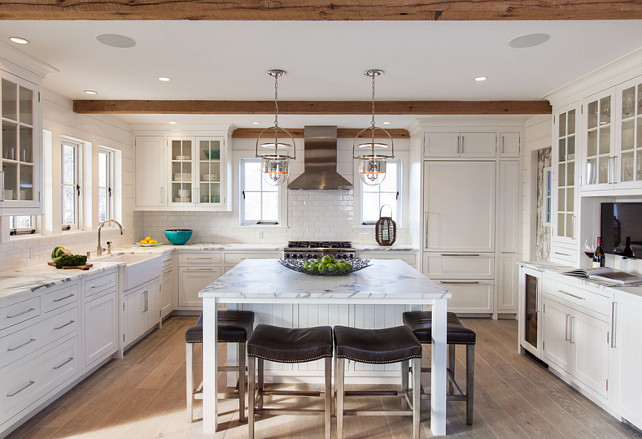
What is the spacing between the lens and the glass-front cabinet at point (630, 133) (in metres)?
2.99

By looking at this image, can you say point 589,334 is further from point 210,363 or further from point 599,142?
point 210,363

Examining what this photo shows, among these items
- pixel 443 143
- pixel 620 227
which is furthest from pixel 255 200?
pixel 620 227

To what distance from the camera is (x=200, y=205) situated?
5645 mm

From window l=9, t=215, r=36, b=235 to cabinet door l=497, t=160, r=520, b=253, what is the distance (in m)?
5.24

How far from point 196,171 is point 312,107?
2133 millimetres

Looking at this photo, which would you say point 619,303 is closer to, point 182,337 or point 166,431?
point 166,431

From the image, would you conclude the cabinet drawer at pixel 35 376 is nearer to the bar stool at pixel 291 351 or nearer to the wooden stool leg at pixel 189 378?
the wooden stool leg at pixel 189 378

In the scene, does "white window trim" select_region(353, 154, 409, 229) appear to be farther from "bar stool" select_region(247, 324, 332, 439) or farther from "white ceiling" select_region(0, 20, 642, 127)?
"bar stool" select_region(247, 324, 332, 439)

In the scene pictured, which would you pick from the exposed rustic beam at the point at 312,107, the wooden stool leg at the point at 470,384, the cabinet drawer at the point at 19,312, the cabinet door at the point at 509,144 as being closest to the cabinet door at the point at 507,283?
the cabinet door at the point at 509,144

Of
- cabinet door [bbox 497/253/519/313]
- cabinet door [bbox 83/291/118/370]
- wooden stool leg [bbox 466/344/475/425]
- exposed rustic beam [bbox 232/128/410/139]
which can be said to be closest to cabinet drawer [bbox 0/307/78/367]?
cabinet door [bbox 83/291/118/370]

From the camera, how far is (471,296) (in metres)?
5.23

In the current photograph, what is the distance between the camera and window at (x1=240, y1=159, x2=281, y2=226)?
19.9ft

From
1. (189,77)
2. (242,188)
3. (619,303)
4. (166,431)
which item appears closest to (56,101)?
(189,77)

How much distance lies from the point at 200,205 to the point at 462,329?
4.07 meters
